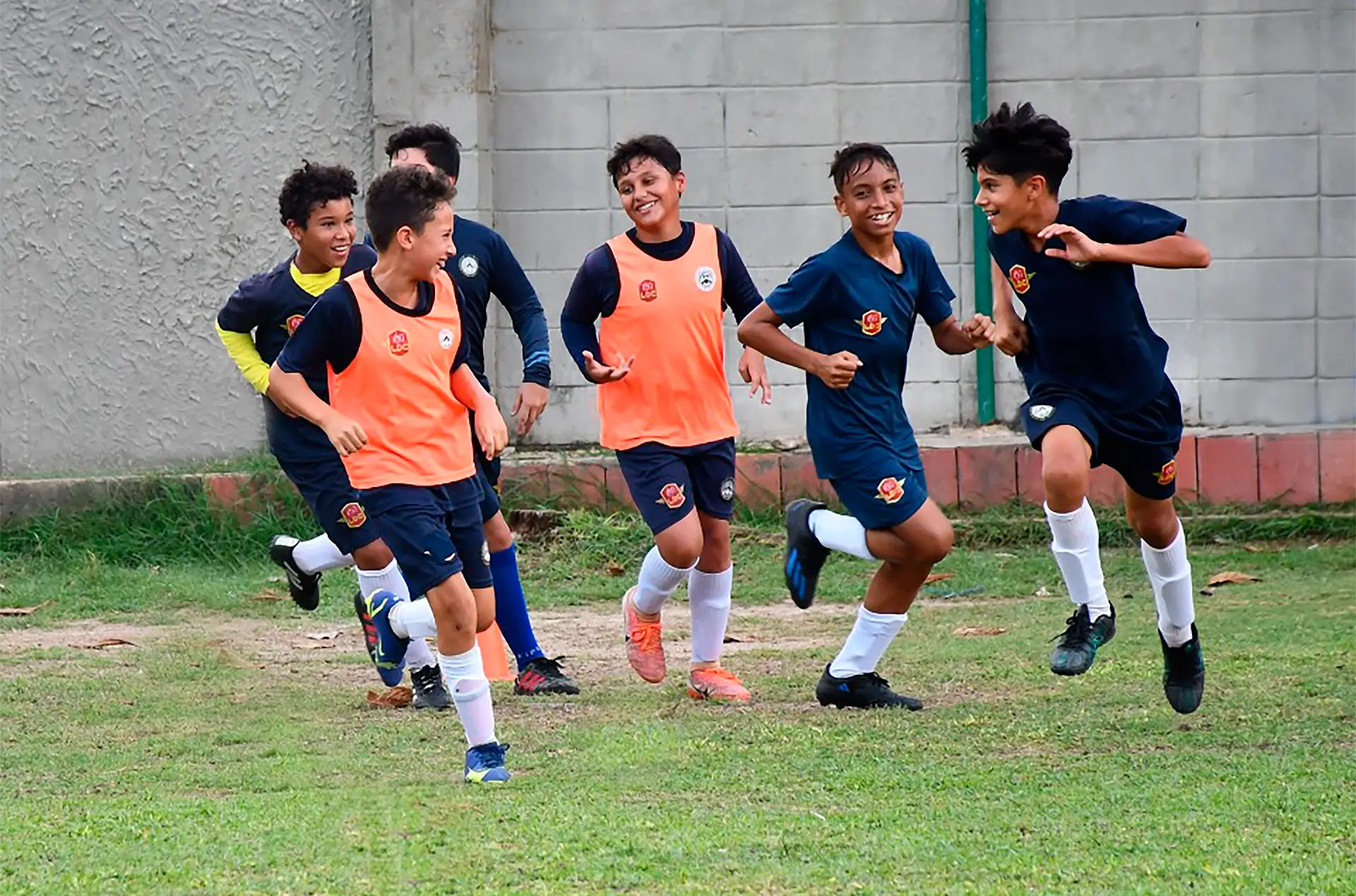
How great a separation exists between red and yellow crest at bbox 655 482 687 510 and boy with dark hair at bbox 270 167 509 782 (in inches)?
41.7

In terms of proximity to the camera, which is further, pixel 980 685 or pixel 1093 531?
pixel 980 685

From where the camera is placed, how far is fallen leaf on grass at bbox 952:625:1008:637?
755cm

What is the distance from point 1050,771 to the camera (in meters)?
4.82

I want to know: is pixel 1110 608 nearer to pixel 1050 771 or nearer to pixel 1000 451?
pixel 1050 771

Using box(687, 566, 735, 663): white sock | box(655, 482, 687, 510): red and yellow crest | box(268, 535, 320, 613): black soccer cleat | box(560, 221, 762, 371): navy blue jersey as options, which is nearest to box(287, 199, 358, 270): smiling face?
box(560, 221, 762, 371): navy blue jersey

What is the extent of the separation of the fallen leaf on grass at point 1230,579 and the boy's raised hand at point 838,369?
3138mm

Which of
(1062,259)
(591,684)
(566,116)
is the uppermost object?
(566,116)

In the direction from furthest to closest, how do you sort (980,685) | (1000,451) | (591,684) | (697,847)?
(1000,451) < (591,684) < (980,685) < (697,847)

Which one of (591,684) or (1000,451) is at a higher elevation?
(1000,451)

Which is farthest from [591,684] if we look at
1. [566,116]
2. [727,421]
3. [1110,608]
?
[566,116]

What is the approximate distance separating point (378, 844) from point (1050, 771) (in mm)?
1648

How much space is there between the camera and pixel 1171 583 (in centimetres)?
585

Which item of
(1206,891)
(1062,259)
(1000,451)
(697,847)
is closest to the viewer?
(1206,891)

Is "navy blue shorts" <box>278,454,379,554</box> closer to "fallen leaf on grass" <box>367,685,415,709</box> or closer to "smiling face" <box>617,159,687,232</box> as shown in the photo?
"fallen leaf on grass" <box>367,685,415,709</box>
